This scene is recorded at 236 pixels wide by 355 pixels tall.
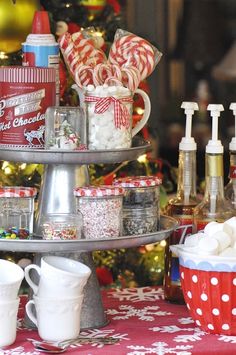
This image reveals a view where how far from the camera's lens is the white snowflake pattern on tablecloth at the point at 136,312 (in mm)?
2340

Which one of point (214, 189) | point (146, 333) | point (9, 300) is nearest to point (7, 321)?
point (9, 300)

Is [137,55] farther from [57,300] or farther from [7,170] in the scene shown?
[7,170]

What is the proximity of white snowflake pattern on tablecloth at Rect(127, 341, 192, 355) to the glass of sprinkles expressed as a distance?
25 centimetres

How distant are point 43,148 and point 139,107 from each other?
92cm

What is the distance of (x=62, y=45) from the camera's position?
90.0 inches

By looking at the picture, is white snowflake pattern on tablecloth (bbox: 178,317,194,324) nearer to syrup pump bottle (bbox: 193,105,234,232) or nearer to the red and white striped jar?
syrup pump bottle (bbox: 193,105,234,232)

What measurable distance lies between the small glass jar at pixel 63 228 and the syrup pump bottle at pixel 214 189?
322 millimetres

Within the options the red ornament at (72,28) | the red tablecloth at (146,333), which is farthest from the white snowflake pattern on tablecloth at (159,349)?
the red ornament at (72,28)

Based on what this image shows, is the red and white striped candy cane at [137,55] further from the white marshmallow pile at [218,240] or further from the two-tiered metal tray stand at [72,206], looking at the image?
the white marshmallow pile at [218,240]

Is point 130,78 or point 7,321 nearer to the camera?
point 7,321

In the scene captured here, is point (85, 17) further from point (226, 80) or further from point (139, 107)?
point (226, 80)

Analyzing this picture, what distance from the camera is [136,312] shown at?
2.38 metres

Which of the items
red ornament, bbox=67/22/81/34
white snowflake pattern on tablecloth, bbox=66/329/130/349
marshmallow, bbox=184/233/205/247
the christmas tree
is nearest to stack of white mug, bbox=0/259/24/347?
white snowflake pattern on tablecloth, bbox=66/329/130/349

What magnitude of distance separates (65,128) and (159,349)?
0.47 metres
